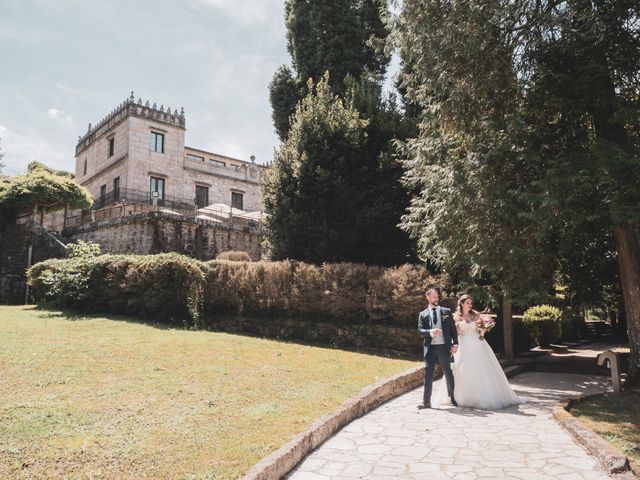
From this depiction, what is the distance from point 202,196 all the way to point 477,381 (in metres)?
36.1

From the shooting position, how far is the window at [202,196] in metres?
40.9

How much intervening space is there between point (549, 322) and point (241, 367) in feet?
48.7

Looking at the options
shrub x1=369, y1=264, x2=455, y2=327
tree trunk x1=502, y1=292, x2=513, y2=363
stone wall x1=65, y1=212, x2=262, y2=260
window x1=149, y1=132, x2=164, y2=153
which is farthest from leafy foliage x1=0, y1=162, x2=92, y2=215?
tree trunk x1=502, y1=292, x2=513, y2=363

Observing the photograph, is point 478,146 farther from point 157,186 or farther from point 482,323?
point 157,186

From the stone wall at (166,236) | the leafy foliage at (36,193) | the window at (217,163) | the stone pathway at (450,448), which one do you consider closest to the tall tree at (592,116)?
the stone pathway at (450,448)

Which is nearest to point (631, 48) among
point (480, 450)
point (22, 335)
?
point (480, 450)

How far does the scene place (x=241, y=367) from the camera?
9.55 m

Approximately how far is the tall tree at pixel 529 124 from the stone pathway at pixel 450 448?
3486mm

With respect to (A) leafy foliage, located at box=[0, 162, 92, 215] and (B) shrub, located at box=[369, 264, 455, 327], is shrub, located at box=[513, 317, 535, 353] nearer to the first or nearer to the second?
(B) shrub, located at box=[369, 264, 455, 327]

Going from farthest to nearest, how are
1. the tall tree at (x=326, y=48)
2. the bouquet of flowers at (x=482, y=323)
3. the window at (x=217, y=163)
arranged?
the window at (x=217, y=163), the tall tree at (x=326, y=48), the bouquet of flowers at (x=482, y=323)

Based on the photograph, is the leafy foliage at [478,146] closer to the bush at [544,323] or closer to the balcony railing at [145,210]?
the bush at [544,323]

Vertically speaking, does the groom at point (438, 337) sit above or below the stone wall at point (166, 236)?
below

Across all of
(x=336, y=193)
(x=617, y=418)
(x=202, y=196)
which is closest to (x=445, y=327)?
(x=617, y=418)

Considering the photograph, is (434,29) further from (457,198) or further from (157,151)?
(157,151)
